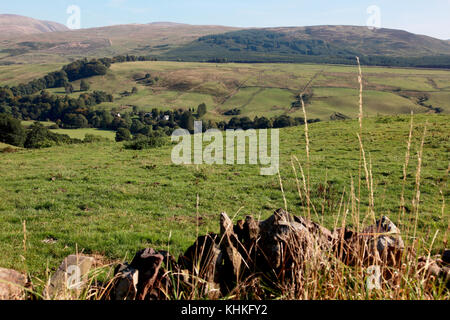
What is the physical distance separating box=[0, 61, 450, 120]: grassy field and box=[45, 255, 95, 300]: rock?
98810 millimetres

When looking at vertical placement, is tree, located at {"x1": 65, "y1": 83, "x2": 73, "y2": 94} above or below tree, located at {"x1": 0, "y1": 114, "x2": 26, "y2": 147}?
above

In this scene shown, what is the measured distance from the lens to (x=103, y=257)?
7.59 m

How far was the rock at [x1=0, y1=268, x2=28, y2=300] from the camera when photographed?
11.7ft

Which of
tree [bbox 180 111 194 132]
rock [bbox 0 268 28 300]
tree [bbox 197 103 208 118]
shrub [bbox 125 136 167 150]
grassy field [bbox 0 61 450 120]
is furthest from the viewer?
grassy field [bbox 0 61 450 120]

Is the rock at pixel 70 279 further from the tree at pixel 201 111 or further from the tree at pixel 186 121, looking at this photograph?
the tree at pixel 201 111

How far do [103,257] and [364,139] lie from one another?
24071 mm

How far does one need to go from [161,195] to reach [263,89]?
448ft

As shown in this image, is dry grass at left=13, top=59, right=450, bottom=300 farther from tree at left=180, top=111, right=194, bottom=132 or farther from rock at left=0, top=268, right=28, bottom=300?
tree at left=180, top=111, right=194, bottom=132

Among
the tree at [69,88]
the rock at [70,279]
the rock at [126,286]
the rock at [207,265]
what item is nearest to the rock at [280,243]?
the rock at [207,265]

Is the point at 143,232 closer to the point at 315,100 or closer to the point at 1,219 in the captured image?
the point at 1,219

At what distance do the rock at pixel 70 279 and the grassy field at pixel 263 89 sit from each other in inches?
3890

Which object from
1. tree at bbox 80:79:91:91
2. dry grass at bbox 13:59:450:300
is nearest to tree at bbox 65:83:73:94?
tree at bbox 80:79:91:91
